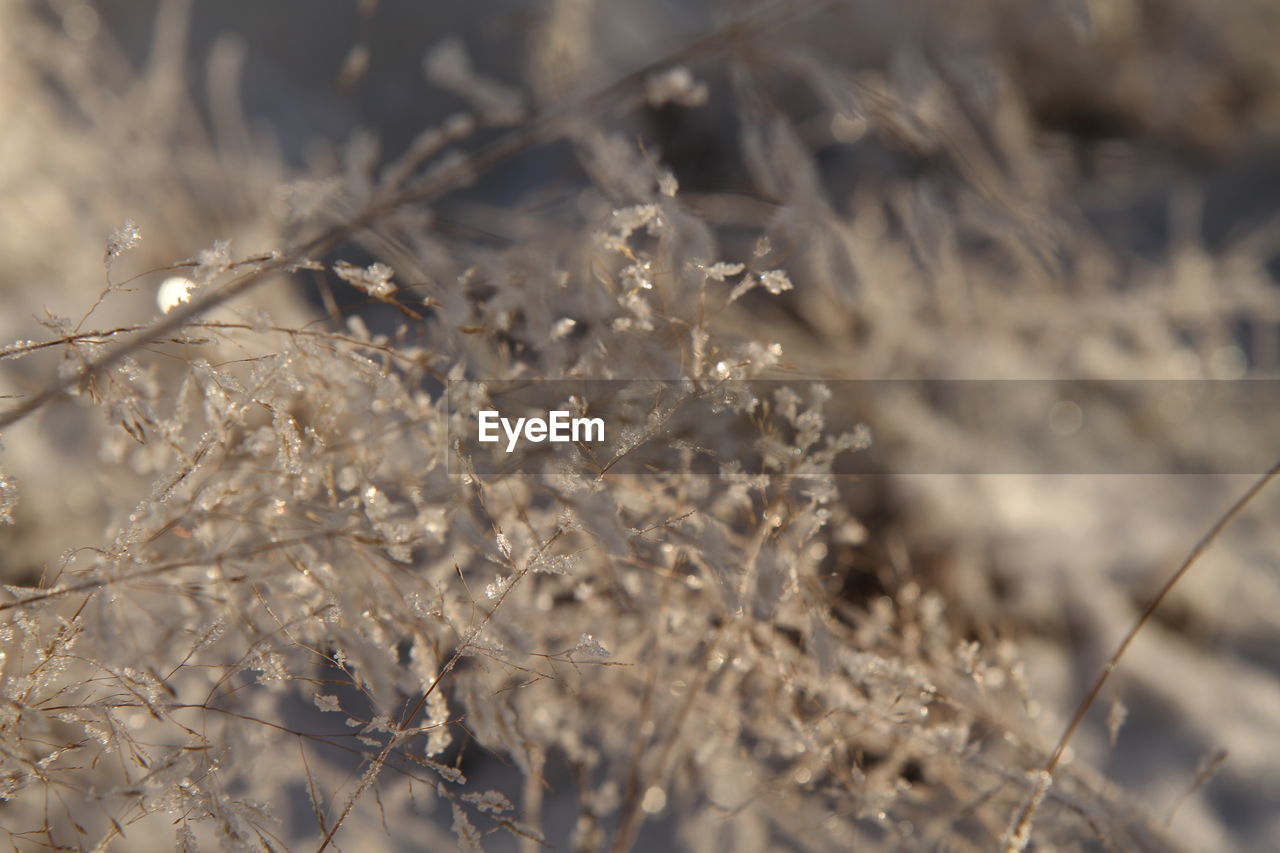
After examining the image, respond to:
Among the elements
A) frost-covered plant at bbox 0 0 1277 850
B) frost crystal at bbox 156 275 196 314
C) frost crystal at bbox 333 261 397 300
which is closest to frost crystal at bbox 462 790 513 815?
frost-covered plant at bbox 0 0 1277 850

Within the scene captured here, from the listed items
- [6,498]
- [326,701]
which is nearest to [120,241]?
[6,498]

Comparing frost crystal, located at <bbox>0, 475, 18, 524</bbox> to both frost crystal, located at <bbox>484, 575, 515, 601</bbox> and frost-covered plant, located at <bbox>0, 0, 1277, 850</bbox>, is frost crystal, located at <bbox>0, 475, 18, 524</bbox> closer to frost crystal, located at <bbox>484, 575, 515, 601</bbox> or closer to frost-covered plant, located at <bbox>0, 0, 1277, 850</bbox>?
frost-covered plant, located at <bbox>0, 0, 1277, 850</bbox>

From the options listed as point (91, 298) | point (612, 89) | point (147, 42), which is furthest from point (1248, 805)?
point (147, 42)

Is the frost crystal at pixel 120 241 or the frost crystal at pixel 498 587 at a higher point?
the frost crystal at pixel 120 241

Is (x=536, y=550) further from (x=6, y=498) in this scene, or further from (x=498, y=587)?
(x=6, y=498)

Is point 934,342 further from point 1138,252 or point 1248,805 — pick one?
point 1248,805

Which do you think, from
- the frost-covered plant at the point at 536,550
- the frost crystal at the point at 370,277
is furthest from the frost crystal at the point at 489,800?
the frost crystal at the point at 370,277

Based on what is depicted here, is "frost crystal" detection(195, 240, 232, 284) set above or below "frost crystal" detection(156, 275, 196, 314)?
above

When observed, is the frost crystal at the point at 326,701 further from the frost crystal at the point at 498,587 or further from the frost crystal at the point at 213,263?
the frost crystal at the point at 213,263
